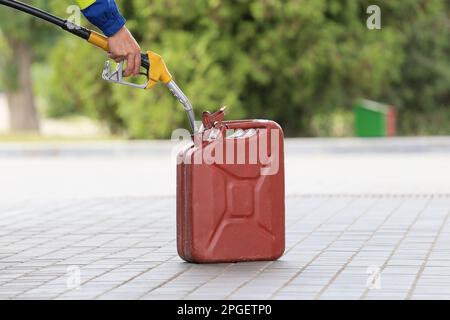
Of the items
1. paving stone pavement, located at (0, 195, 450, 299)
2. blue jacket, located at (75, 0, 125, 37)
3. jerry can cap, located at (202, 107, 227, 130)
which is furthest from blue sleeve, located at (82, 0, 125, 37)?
paving stone pavement, located at (0, 195, 450, 299)

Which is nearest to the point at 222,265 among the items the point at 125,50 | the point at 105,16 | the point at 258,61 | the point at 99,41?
the point at 125,50

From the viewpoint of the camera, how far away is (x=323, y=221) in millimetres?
10016

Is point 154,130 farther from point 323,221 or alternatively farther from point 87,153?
point 323,221

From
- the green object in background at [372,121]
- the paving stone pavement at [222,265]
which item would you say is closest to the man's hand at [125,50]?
the paving stone pavement at [222,265]

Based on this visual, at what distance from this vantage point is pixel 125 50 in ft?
23.3

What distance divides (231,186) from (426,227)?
2.47 metres

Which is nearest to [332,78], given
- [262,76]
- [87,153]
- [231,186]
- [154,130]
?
[262,76]

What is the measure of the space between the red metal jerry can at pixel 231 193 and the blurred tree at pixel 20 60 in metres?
20.1

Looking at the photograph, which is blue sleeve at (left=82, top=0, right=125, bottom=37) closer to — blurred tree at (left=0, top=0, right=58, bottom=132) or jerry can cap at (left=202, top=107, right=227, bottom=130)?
jerry can cap at (left=202, top=107, right=227, bottom=130)

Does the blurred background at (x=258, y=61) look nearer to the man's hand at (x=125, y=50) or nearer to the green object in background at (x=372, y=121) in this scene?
the green object in background at (x=372, y=121)

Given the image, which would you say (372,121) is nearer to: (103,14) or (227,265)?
(227,265)

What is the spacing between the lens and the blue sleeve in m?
7.00

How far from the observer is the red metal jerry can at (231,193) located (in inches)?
287

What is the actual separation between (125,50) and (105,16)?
0.21 metres
